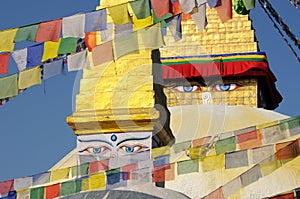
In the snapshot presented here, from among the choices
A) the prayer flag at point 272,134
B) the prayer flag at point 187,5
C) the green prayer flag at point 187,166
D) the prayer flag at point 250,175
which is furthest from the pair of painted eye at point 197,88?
the prayer flag at point 250,175

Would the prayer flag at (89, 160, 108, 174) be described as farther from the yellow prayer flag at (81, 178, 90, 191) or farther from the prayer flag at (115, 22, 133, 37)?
the prayer flag at (115, 22, 133, 37)

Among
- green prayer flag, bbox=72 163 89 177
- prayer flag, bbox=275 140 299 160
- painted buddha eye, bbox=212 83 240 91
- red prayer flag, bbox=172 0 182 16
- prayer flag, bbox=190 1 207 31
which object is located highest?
painted buddha eye, bbox=212 83 240 91

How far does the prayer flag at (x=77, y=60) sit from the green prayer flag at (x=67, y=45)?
0.18ft

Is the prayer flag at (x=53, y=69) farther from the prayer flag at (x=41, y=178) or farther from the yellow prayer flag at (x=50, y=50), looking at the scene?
the prayer flag at (x=41, y=178)

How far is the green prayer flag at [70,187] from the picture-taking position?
6236mm

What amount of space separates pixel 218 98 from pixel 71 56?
13494mm

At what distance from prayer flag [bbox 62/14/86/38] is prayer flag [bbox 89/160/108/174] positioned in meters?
1.13

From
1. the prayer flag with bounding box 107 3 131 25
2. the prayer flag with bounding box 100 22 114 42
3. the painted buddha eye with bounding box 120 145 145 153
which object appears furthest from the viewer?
the painted buddha eye with bounding box 120 145 145 153

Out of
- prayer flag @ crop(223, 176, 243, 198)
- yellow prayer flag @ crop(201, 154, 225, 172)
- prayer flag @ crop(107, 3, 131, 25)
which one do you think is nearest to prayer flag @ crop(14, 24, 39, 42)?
prayer flag @ crop(107, 3, 131, 25)

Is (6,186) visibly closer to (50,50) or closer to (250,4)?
(50,50)

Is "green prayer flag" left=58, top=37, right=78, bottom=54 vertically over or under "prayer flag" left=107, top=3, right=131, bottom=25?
under

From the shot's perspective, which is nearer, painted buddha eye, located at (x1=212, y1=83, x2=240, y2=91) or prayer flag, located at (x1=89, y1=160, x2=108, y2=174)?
prayer flag, located at (x1=89, y1=160, x2=108, y2=174)

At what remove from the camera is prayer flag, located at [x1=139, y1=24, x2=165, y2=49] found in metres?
6.09

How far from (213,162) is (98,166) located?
3.53 ft
